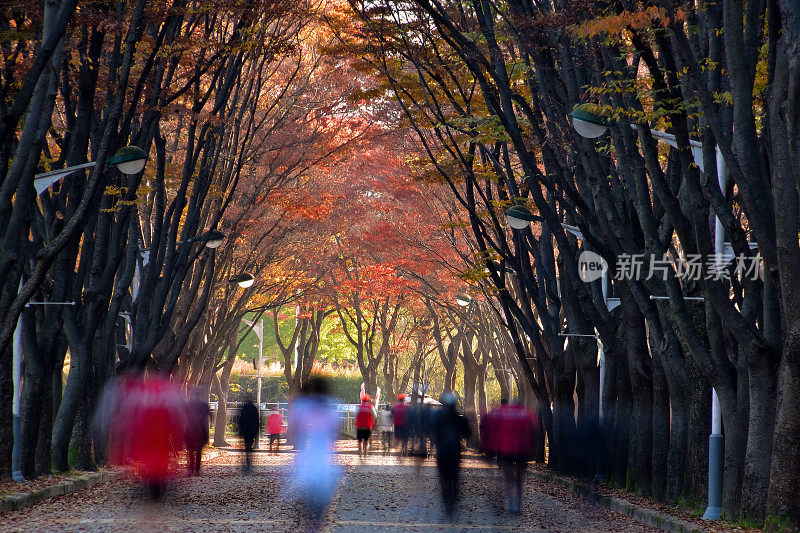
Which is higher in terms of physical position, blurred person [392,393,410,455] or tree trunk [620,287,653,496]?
tree trunk [620,287,653,496]

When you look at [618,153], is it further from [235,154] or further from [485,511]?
[235,154]

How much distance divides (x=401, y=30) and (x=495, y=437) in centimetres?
673

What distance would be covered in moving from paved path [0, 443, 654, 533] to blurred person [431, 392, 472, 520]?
0.92 feet

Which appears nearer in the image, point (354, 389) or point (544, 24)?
point (544, 24)

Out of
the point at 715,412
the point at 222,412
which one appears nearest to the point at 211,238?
the point at 715,412

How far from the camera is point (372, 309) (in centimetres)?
3944

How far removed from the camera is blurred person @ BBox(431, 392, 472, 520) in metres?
12.1

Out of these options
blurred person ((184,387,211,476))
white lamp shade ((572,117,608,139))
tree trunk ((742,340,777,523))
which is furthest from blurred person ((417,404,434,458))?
tree trunk ((742,340,777,523))

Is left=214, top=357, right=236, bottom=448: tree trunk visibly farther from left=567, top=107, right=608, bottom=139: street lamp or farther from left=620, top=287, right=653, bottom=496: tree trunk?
left=567, top=107, right=608, bottom=139: street lamp

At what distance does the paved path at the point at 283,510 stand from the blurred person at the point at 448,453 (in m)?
0.28

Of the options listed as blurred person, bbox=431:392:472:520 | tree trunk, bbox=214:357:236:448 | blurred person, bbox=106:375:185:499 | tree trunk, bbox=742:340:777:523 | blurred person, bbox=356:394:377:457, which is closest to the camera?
tree trunk, bbox=742:340:777:523

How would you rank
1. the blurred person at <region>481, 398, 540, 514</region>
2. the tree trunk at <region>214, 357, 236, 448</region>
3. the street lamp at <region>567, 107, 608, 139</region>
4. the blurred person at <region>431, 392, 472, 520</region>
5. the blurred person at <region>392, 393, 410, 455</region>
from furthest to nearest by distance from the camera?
the tree trunk at <region>214, 357, 236, 448</region>
the blurred person at <region>392, 393, 410, 455</region>
the blurred person at <region>481, 398, 540, 514</region>
the blurred person at <region>431, 392, 472, 520</region>
the street lamp at <region>567, 107, 608, 139</region>

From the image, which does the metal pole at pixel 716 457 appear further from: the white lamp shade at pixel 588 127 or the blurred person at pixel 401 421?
the blurred person at pixel 401 421

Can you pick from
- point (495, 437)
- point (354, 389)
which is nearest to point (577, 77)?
point (495, 437)
